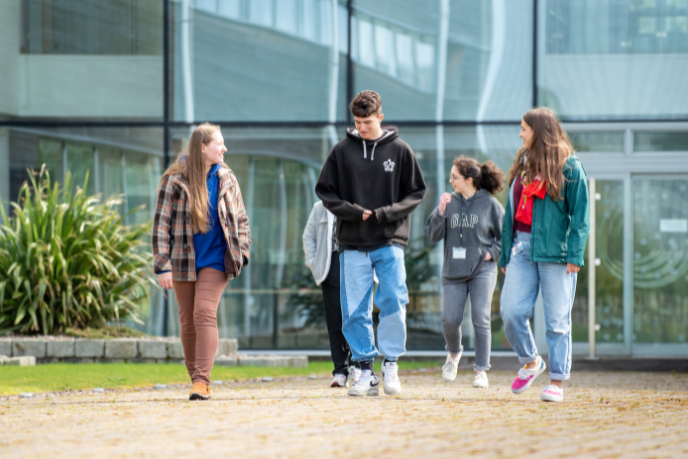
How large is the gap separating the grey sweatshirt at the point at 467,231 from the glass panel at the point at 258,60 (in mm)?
4300

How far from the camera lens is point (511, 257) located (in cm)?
539

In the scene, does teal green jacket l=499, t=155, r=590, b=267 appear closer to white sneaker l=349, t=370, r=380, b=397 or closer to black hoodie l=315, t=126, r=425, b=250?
black hoodie l=315, t=126, r=425, b=250

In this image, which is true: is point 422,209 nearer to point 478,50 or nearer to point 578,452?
point 478,50

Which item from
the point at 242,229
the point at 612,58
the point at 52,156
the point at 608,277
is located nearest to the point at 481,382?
the point at 242,229

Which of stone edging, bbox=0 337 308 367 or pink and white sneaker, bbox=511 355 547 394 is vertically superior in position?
pink and white sneaker, bbox=511 355 547 394

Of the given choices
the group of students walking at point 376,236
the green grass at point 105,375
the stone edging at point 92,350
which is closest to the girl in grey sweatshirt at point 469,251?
the group of students walking at point 376,236

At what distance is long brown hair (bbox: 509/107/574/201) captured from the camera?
5178mm

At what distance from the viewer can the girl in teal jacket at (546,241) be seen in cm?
516

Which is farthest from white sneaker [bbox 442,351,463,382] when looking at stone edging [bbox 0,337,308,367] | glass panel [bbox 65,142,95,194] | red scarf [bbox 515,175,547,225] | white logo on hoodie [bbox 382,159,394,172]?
glass panel [bbox 65,142,95,194]

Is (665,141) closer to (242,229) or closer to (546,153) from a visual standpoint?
(546,153)

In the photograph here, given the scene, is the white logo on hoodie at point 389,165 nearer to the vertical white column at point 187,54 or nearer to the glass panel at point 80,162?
the vertical white column at point 187,54

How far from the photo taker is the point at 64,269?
356 inches

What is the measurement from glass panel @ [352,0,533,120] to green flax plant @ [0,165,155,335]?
354 centimetres

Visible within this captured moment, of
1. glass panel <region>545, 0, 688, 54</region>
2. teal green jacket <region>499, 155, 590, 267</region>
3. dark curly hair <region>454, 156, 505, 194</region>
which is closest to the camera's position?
teal green jacket <region>499, 155, 590, 267</region>
